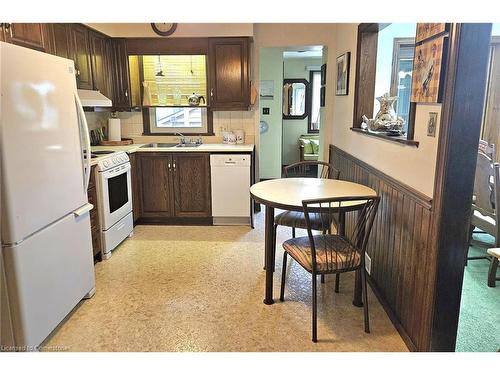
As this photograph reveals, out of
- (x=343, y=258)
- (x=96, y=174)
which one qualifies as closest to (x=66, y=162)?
(x=96, y=174)

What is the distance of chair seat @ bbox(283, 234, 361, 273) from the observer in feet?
7.08

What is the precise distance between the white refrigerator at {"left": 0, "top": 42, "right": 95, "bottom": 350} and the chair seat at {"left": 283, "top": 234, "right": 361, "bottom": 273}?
56.2 inches

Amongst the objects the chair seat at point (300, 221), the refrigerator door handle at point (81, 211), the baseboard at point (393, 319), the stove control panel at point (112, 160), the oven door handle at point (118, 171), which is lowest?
the baseboard at point (393, 319)

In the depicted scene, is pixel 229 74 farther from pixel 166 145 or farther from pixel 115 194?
pixel 115 194

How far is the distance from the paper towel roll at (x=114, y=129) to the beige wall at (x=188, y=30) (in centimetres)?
97

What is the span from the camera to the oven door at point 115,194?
3283 millimetres

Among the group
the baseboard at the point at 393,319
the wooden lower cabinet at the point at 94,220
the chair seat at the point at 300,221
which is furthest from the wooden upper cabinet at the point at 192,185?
the baseboard at the point at 393,319

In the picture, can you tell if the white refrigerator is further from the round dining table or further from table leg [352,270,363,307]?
table leg [352,270,363,307]

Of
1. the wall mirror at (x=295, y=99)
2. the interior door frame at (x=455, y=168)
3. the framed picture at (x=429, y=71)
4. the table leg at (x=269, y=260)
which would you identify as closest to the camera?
the interior door frame at (x=455, y=168)

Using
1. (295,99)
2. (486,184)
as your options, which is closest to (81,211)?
(486,184)

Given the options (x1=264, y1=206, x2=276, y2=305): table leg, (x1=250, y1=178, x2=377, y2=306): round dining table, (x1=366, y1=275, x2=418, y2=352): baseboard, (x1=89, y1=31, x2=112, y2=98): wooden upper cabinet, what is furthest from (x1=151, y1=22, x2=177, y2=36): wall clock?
(x1=366, y1=275, x2=418, y2=352): baseboard

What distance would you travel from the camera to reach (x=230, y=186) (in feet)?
13.8

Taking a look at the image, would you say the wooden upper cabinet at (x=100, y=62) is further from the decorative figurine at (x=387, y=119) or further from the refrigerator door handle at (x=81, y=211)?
the decorative figurine at (x=387, y=119)
